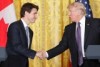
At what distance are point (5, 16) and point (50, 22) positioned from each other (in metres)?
0.91

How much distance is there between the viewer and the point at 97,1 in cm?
545

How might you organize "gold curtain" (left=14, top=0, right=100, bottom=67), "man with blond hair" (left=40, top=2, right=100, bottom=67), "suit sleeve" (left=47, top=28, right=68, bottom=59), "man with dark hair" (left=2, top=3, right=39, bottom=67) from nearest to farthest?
"man with dark hair" (left=2, top=3, right=39, bottom=67)
"man with blond hair" (left=40, top=2, right=100, bottom=67)
"suit sleeve" (left=47, top=28, right=68, bottom=59)
"gold curtain" (left=14, top=0, right=100, bottom=67)

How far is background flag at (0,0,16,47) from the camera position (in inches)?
192

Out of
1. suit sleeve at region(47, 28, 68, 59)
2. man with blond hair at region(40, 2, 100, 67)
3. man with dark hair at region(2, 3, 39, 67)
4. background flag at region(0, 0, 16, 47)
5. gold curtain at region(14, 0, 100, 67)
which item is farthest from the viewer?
gold curtain at region(14, 0, 100, 67)

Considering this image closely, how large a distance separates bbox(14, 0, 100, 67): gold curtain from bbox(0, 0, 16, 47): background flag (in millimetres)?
382

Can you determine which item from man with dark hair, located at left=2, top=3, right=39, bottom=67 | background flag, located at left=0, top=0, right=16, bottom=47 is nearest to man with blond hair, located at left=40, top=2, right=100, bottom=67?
man with dark hair, located at left=2, top=3, right=39, bottom=67

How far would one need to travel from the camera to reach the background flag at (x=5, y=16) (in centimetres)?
488

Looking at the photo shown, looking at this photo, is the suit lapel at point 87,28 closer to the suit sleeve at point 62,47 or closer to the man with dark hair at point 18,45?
the suit sleeve at point 62,47

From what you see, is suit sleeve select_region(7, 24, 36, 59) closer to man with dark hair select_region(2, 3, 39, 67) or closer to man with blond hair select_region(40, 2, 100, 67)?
man with dark hair select_region(2, 3, 39, 67)

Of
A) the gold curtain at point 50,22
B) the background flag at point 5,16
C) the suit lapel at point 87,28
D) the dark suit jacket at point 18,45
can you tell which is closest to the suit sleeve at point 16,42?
the dark suit jacket at point 18,45

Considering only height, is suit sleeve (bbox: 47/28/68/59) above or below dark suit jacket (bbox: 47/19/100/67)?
below

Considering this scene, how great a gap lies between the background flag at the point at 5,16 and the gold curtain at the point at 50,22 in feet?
1.25

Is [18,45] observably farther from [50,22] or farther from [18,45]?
[50,22]

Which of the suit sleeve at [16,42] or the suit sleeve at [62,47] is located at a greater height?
the suit sleeve at [16,42]
